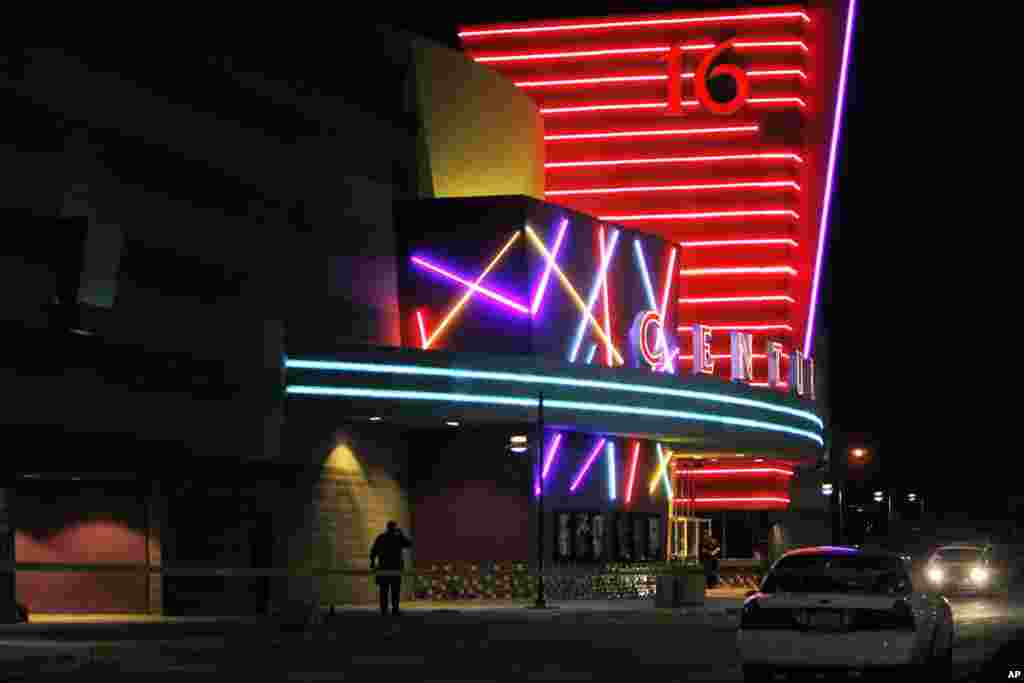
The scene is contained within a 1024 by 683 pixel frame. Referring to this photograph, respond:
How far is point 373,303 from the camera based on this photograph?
49031 millimetres

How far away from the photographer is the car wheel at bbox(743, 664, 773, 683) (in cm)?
2130

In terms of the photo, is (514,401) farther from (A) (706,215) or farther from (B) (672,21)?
(B) (672,21)

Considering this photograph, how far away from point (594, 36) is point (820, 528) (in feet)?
73.8

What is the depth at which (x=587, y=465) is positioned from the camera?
53594mm

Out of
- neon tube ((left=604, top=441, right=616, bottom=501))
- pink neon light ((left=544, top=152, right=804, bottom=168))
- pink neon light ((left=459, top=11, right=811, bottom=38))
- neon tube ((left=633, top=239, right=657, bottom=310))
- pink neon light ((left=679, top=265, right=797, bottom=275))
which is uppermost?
pink neon light ((left=459, top=11, right=811, bottom=38))

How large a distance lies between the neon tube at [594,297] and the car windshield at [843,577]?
28933mm

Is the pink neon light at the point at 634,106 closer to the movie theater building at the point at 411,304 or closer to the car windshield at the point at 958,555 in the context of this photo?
the movie theater building at the point at 411,304

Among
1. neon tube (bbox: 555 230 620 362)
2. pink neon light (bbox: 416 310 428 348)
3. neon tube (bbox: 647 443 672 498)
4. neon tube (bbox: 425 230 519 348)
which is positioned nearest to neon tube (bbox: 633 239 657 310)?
neon tube (bbox: 555 230 620 362)

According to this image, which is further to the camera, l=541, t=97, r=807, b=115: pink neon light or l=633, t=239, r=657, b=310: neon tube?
l=541, t=97, r=807, b=115: pink neon light

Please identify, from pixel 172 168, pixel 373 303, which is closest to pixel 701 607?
pixel 373 303

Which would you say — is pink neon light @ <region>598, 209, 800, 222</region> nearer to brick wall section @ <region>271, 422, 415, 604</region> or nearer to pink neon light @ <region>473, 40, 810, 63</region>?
pink neon light @ <region>473, 40, 810, 63</region>

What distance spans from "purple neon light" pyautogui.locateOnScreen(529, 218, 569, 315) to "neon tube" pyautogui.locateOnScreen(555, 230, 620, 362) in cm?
200

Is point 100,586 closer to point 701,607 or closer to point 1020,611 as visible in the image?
point 701,607

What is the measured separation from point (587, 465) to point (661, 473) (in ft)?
19.5
